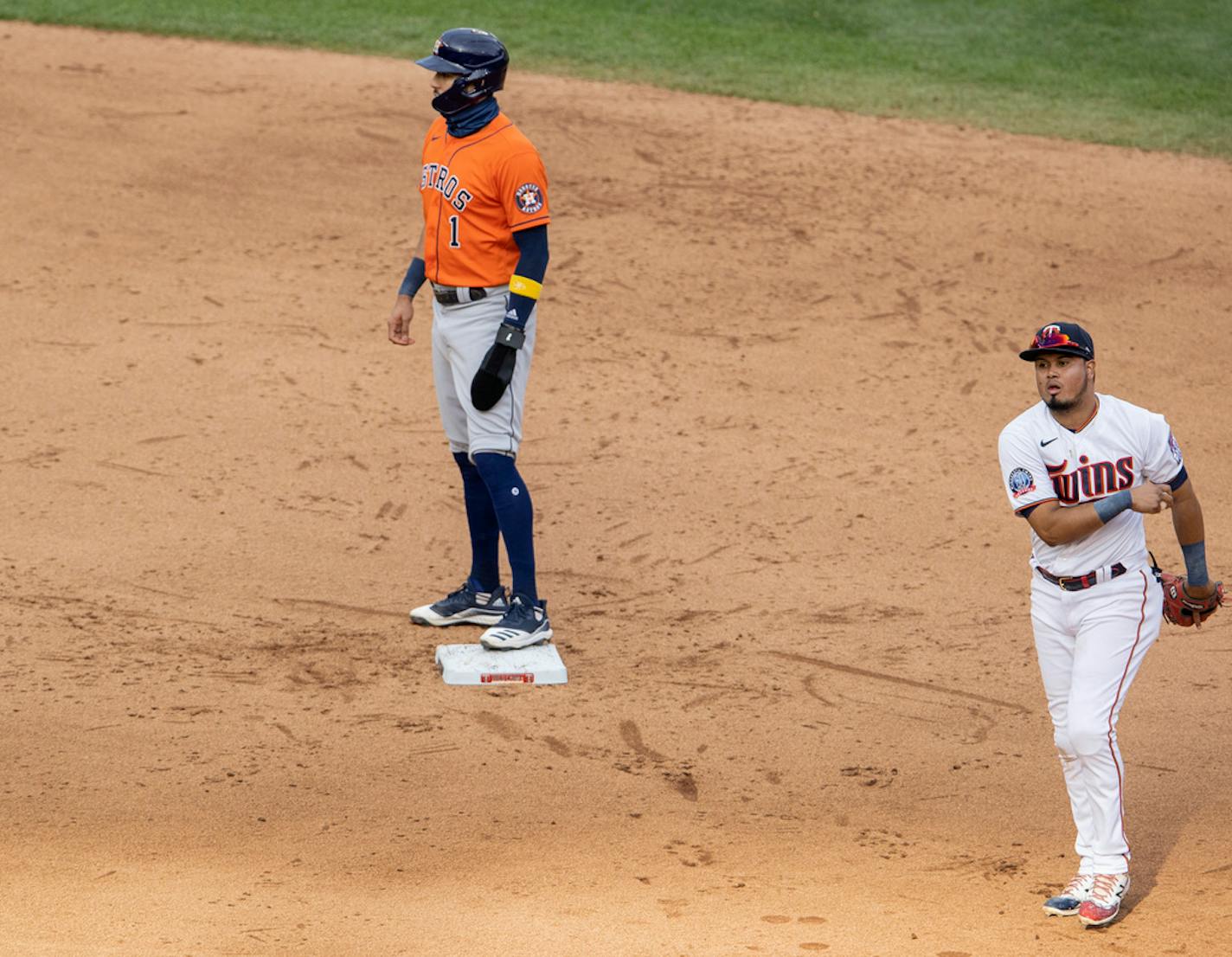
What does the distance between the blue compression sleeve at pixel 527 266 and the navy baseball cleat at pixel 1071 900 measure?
111 inches

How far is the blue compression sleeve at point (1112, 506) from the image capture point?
4.50 metres

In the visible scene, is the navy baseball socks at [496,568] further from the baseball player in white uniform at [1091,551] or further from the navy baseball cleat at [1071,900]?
the navy baseball cleat at [1071,900]

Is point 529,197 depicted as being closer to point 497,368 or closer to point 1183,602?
point 497,368

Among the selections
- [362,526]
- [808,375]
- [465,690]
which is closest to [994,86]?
[808,375]

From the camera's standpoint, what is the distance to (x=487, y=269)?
20.3ft

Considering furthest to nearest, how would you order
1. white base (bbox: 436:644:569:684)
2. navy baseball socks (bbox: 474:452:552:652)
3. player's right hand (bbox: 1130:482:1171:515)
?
1. navy baseball socks (bbox: 474:452:552:652)
2. white base (bbox: 436:644:569:684)
3. player's right hand (bbox: 1130:482:1171:515)

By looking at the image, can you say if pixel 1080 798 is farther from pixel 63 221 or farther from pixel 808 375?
pixel 63 221

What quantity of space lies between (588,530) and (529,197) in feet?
7.32

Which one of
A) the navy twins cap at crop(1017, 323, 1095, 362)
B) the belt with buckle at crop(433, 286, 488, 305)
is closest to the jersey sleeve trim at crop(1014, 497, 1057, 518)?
the navy twins cap at crop(1017, 323, 1095, 362)

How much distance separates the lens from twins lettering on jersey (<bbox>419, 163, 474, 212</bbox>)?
20.1 ft

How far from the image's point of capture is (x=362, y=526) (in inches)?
307

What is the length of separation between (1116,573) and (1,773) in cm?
361

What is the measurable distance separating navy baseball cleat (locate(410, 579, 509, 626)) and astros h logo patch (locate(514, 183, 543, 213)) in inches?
65.0

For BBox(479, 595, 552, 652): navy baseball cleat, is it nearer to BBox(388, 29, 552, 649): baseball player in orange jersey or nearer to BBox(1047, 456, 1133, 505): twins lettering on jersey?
BBox(388, 29, 552, 649): baseball player in orange jersey
